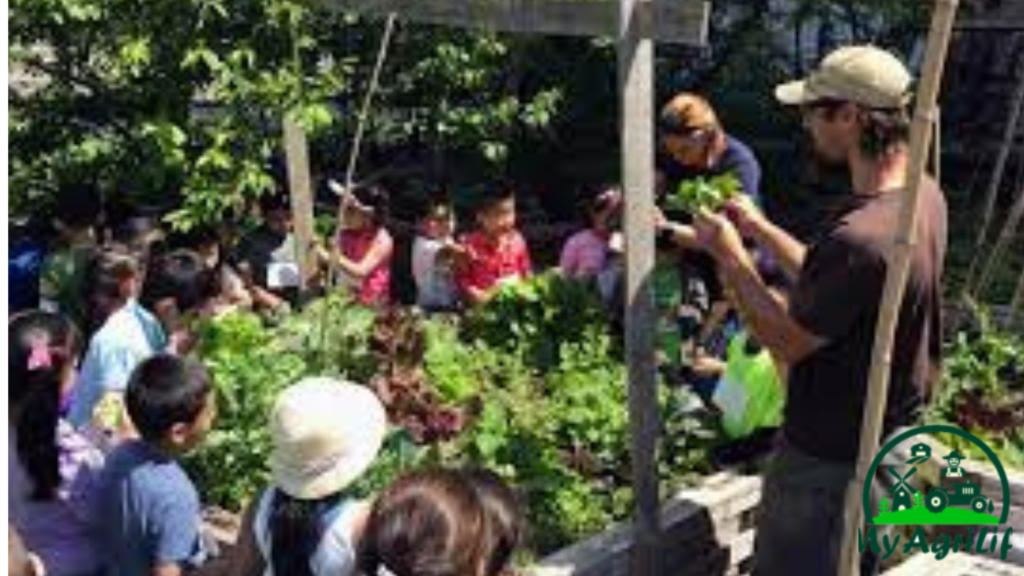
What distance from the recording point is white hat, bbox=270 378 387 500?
291cm

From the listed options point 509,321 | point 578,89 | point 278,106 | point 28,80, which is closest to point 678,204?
point 509,321

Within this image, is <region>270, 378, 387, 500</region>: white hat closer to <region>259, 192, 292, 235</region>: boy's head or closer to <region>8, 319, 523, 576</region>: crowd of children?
<region>8, 319, 523, 576</region>: crowd of children

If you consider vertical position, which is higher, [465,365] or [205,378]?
[205,378]

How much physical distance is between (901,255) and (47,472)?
2.10 metres

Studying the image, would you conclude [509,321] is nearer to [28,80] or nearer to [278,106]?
[278,106]

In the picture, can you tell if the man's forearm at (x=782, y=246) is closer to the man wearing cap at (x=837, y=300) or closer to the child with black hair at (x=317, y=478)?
the man wearing cap at (x=837, y=300)

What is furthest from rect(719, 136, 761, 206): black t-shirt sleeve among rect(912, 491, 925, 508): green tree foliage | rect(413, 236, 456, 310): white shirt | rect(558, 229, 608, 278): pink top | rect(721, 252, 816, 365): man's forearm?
rect(413, 236, 456, 310): white shirt

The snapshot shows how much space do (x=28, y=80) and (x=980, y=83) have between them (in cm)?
772

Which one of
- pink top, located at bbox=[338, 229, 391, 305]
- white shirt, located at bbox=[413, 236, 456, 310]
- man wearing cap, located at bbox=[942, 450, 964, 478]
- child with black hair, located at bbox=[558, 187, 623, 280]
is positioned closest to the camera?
man wearing cap, located at bbox=[942, 450, 964, 478]

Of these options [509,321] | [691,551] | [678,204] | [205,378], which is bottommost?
[691,551]

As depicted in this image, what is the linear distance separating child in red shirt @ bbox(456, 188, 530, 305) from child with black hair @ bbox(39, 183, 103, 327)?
1.65 meters

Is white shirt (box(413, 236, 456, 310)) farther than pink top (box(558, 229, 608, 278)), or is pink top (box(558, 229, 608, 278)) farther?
white shirt (box(413, 236, 456, 310))

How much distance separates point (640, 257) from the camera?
14.1ft

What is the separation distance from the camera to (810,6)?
1020 cm
